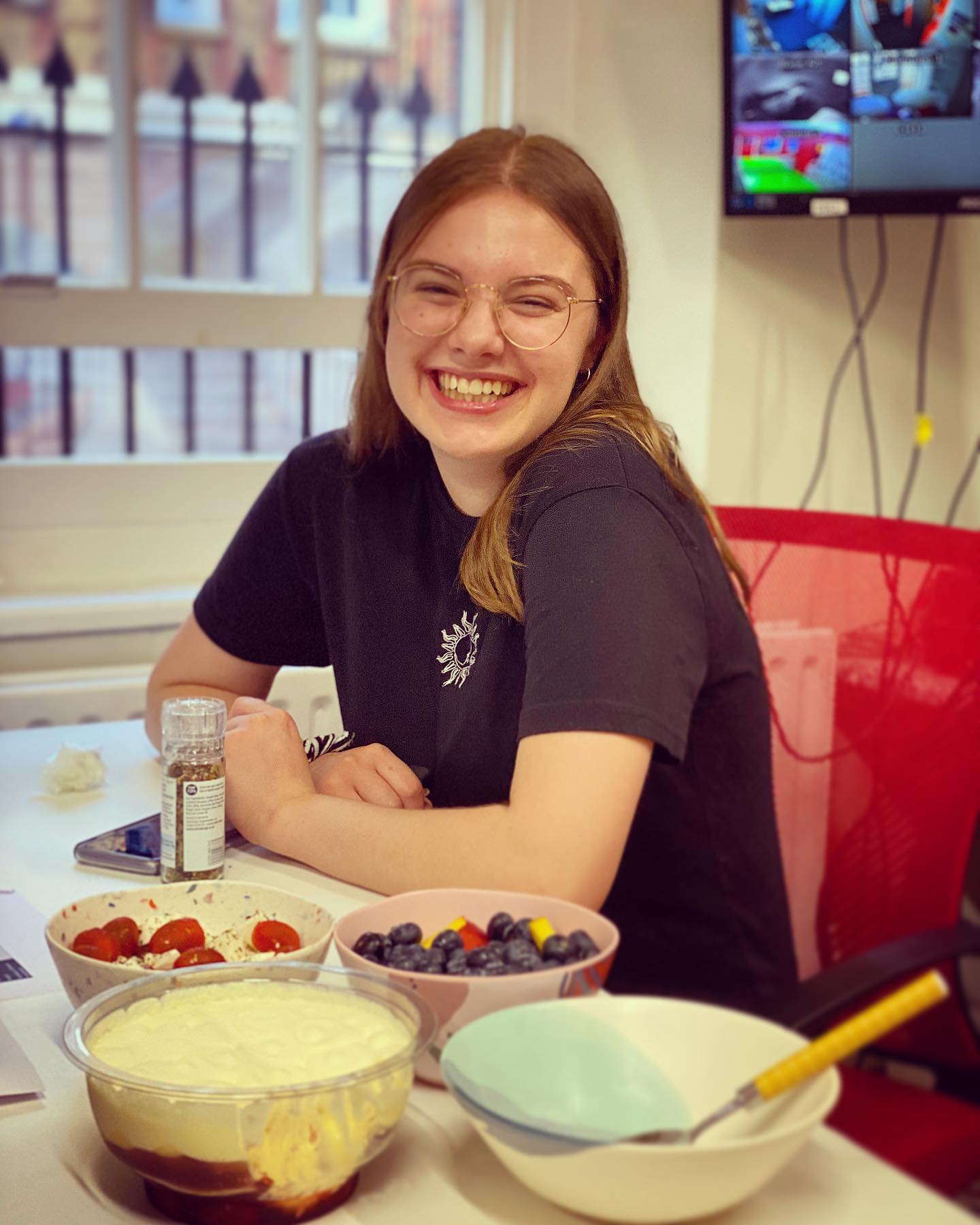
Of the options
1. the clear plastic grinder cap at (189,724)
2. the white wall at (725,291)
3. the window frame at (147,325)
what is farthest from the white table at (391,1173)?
the white wall at (725,291)

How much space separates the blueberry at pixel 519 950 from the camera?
2.31 feet

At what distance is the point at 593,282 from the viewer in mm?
1132

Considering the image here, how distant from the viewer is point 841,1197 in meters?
0.53

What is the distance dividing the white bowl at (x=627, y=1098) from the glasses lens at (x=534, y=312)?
630mm

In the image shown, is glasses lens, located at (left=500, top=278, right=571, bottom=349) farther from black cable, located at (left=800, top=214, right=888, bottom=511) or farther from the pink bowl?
black cable, located at (left=800, top=214, right=888, bottom=511)

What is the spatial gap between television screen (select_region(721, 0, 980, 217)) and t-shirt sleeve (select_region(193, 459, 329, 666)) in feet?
3.08

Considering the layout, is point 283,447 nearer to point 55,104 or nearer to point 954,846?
point 55,104

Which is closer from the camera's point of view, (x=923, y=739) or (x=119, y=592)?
(x=923, y=739)

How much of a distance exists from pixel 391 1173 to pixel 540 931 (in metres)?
0.15

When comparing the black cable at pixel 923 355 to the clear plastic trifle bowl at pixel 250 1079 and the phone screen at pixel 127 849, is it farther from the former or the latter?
the clear plastic trifle bowl at pixel 250 1079

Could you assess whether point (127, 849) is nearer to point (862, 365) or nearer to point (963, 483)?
point (862, 365)

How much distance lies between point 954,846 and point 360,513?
23.0 inches

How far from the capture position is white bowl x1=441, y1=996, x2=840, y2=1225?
1.71 feet

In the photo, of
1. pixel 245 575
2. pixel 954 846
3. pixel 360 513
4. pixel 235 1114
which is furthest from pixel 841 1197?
pixel 245 575
